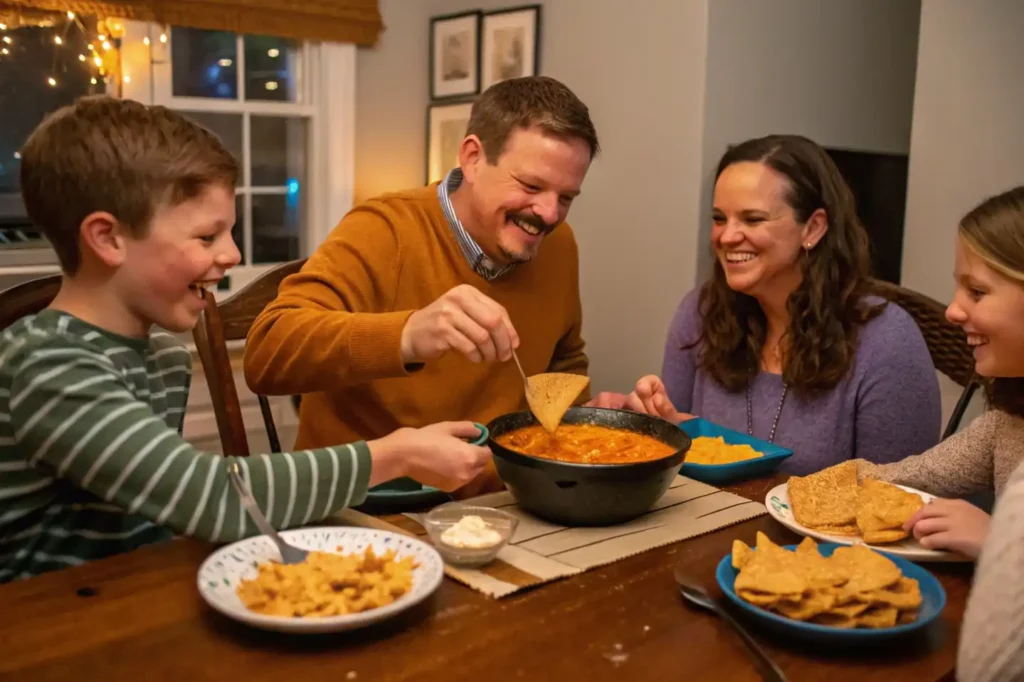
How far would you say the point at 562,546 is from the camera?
4.02 feet

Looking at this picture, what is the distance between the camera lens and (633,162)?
3166mm

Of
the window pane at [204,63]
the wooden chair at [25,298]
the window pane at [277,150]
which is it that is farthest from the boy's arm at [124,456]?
the window pane at [277,150]

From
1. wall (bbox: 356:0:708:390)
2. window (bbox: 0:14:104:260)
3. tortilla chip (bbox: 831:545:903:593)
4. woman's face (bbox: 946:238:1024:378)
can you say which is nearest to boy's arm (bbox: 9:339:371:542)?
tortilla chip (bbox: 831:545:903:593)

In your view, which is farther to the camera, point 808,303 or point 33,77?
point 33,77

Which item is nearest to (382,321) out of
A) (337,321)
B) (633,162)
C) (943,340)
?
(337,321)

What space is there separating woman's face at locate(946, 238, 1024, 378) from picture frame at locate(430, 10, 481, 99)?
2472mm

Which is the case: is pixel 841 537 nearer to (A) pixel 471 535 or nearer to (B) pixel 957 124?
(A) pixel 471 535

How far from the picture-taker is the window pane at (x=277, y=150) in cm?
361

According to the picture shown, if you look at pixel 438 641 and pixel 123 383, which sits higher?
pixel 123 383

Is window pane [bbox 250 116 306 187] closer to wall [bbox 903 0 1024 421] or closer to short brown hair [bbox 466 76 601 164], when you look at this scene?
short brown hair [bbox 466 76 601 164]

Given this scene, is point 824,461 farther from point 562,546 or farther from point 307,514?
point 307,514

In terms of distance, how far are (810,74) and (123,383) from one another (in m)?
2.73

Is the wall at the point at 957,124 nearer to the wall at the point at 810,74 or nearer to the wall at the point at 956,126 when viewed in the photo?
the wall at the point at 956,126

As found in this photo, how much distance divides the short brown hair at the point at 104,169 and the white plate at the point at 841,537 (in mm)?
914
